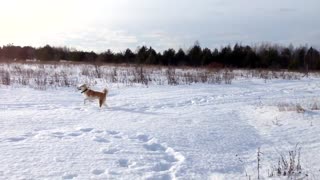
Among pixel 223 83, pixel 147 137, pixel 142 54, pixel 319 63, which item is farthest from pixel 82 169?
pixel 319 63

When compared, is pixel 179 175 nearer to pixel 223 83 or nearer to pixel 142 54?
pixel 223 83

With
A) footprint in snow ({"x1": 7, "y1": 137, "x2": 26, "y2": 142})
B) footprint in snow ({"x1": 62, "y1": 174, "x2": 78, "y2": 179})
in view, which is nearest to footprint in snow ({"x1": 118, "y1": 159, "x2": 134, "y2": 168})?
footprint in snow ({"x1": 62, "y1": 174, "x2": 78, "y2": 179})

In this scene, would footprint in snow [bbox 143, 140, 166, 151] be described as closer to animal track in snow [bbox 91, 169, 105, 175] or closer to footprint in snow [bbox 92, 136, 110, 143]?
footprint in snow [bbox 92, 136, 110, 143]

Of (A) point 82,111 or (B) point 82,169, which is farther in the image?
(A) point 82,111

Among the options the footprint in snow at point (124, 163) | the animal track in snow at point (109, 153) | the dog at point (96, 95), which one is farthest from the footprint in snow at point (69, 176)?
the dog at point (96, 95)

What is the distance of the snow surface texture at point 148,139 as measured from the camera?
15.1 ft

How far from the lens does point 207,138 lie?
21.2ft

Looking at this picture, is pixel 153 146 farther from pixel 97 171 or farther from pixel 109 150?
pixel 97 171

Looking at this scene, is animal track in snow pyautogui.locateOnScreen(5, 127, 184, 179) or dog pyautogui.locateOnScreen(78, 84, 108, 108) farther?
dog pyautogui.locateOnScreen(78, 84, 108, 108)

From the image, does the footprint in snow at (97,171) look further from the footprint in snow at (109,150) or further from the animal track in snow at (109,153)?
the footprint in snow at (109,150)

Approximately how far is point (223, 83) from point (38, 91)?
9.11 metres

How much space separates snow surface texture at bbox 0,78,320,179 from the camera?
15.1ft

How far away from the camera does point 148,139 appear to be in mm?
6246

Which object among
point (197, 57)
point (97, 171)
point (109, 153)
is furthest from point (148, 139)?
point (197, 57)
